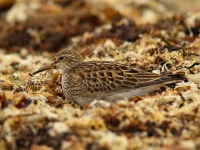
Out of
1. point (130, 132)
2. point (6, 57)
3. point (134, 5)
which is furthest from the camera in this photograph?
point (134, 5)

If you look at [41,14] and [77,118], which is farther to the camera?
[41,14]

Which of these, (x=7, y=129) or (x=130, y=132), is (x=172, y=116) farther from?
(x=7, y=129)

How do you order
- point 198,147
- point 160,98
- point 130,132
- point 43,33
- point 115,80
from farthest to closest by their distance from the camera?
1. point 43,33
2. point 115,80
3. point 160,98
4. point 130,132
5. point 198,147

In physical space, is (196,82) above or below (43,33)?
below

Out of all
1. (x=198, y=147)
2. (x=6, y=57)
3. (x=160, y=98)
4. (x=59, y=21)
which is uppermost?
(x=59, y=21)

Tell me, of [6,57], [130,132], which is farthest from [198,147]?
[6,57]

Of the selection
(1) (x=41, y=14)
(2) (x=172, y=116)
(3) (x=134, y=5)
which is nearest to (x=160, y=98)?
(2) (x=172, y=116)
